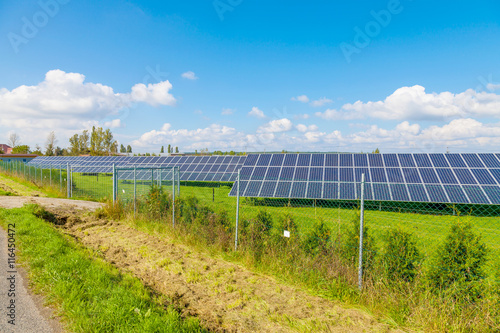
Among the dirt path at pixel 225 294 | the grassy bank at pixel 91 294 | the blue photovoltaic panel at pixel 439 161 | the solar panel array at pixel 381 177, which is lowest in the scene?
the dirt path at pixel 225 294

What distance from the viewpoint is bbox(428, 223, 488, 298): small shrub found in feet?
14.6

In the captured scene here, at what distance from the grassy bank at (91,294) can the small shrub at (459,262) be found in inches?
157

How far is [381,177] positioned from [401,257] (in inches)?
460

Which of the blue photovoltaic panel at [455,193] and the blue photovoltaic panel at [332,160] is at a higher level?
the blue photovoltaic panel at [332,160]

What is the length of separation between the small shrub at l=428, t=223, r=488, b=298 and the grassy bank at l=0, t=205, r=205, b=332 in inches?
157

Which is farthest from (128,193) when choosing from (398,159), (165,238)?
(398,159)

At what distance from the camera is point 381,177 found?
15711mm

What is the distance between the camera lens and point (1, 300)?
4.46 metres

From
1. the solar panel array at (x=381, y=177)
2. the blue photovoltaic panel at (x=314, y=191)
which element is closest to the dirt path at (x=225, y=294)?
the solar panel array at (x=381, y=177)

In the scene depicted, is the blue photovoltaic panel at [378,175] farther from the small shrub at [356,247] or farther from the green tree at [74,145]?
the green tree at [74,145]

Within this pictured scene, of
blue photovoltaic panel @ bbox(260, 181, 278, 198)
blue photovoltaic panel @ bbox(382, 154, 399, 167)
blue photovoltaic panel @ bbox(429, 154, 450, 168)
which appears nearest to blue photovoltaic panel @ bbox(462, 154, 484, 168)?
blue photovoltaic panel @ bbox(429, 154, 450, 168)

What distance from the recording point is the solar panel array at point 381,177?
13.7 metres

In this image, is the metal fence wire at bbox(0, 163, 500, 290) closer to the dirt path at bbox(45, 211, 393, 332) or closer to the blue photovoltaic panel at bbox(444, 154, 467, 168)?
the dirt path at bbox(45, 211, 393, 332)

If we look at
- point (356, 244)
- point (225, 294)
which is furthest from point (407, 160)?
point (225, 294)
